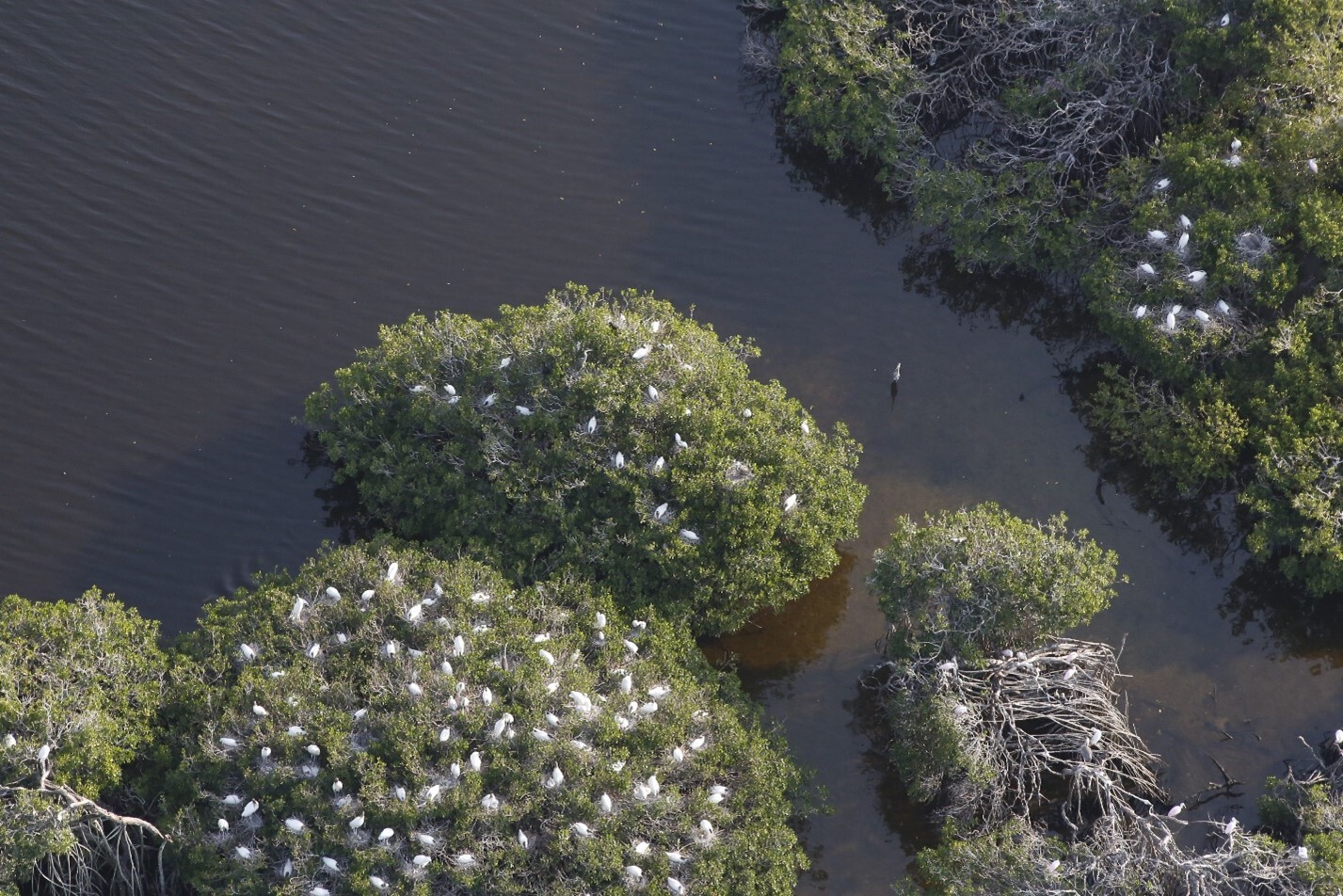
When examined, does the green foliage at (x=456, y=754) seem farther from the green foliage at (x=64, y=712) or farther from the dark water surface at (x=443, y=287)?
the dark water surface at (x=443, y=287)

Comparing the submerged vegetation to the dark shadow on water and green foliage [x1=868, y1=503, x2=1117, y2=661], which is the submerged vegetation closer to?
green foliage [x1=868, y1=503, x2=1117, y2=661]

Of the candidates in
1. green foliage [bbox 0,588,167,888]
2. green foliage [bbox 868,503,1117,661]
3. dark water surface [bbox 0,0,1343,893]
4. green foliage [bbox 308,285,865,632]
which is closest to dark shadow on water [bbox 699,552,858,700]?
dark water surface [bbox 0,0,1343,893]

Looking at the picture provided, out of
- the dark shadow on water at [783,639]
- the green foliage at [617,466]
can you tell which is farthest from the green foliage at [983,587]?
the dark shadow on water at [783,639]

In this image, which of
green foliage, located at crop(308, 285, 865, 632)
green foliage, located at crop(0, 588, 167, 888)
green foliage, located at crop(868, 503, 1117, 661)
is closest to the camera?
green foliage, located at crop(0, 588, 167, 888)

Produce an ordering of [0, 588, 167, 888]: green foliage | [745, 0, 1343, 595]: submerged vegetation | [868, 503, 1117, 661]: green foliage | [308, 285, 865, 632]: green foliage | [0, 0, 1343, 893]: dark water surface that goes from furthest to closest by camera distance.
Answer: [0, 0, 1343, 893]: dark water surface
[745, 0, 1343, 595]: submerged vegetation
[308, 285, 865, 632]: green foliage
[868, 503, 1117, 661]: green foliage
[0, 588, 167, 888]: green foliage

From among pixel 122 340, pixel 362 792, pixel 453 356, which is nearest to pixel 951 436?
pixel 453 356

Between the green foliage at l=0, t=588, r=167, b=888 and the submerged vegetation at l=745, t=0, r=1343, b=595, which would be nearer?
the green foliage at l=0, t=588, r=167, b=888

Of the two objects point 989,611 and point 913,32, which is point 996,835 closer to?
point 989,611
